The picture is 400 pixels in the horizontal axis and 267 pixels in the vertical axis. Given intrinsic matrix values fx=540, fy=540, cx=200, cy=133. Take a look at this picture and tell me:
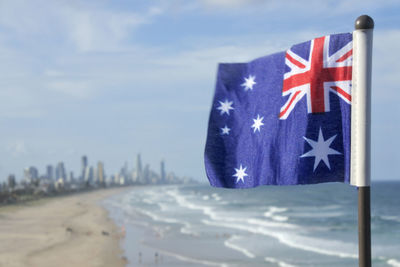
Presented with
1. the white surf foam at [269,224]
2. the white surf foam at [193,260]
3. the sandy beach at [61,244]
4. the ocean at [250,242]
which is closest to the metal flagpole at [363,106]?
the white surf foam at [193,260]

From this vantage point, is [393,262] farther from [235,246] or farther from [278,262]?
[235,246]

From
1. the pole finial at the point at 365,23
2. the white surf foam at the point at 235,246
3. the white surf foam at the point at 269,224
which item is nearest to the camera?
the pole finial at the point at 365,23

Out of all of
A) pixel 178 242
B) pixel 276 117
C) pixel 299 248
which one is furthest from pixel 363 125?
pixel 178 242

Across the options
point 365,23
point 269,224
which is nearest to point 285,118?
point 365,23

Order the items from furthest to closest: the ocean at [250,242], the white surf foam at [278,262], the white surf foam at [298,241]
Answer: the white surf foam at [298,241] → the ocean at [250,242] → the white surf foam at [278,262]

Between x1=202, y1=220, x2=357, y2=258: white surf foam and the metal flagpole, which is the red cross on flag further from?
x1=202, y1=220, x2=357, y2=258: white surf foam

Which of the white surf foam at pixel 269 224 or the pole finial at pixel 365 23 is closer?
the pole finial at pixel 365 23

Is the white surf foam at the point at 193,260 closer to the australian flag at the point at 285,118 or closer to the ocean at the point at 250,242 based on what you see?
the ocean at the point at 250,242
